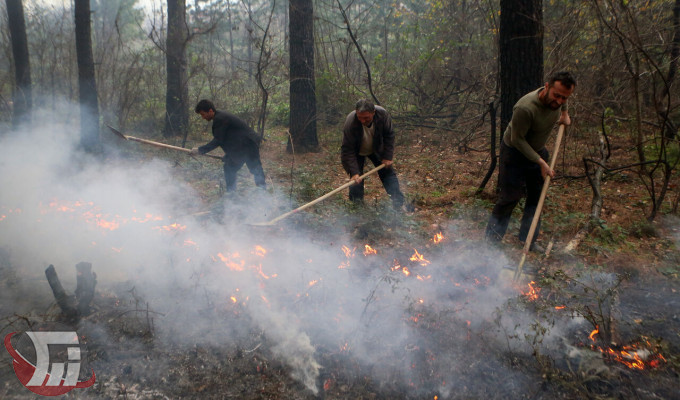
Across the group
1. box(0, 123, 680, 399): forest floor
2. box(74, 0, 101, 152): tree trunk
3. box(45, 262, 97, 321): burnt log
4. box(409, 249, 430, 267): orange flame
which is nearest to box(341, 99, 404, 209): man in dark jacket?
box(0, 123, 680, 399): forest floor

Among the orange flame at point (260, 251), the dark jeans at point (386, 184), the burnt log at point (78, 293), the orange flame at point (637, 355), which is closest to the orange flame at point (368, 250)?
the orange flame at point (260, 251)

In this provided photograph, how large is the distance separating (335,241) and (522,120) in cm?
252

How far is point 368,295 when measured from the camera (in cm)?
370

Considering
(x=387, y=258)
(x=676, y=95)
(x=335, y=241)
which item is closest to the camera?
(x=387, y=258)

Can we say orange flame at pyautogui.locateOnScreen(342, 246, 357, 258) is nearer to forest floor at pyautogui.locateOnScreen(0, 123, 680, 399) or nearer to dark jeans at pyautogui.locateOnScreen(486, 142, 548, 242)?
forest floor at pyautogui.locateOnScreen(0, 123, 680, 399)

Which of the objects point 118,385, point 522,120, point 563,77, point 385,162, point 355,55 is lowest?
point 118,385

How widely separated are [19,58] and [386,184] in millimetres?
11076

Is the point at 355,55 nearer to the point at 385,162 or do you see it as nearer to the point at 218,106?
the point at 218,106

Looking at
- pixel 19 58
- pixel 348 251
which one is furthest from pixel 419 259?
pixel 19 58

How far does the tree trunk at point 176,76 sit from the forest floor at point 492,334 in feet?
24.1

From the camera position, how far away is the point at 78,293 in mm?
3545

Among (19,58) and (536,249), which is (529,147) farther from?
(19,58)

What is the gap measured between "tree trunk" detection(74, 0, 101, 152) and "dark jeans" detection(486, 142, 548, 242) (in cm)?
877

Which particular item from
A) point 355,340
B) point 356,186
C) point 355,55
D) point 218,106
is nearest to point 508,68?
point 356,186
